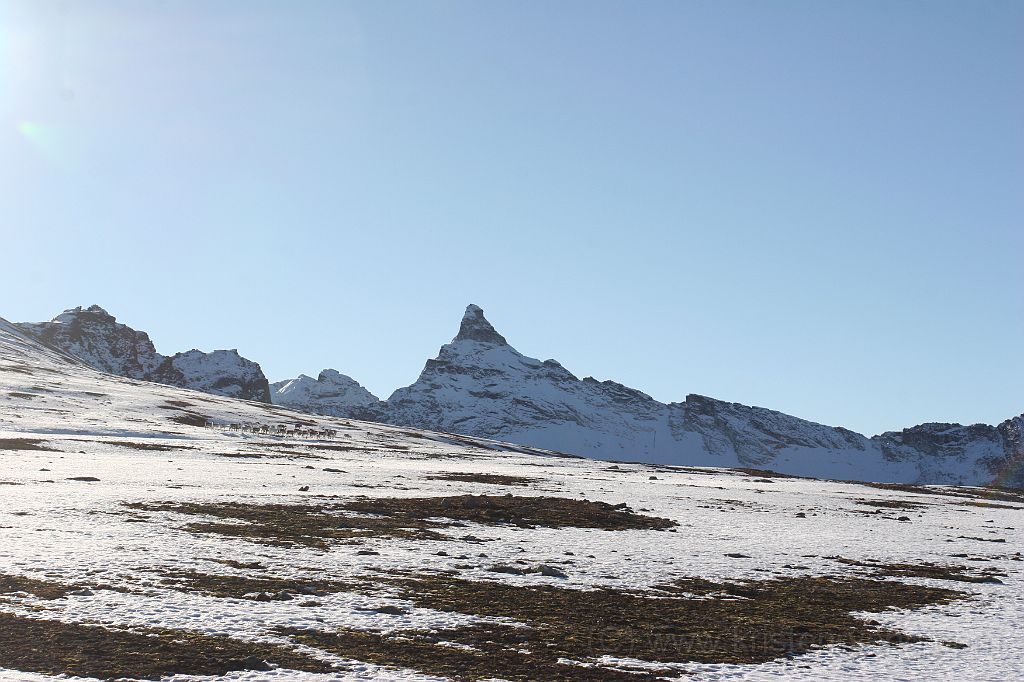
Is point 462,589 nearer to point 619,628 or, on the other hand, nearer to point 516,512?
point 619,628

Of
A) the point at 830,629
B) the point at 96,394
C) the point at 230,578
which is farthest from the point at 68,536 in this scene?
the point at 96,394

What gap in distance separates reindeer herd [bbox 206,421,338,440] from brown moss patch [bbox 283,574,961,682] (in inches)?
3988

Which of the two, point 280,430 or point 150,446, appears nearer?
point 150,446

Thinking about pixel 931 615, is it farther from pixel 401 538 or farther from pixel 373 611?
pixel 401 538

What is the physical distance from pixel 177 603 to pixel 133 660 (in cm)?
362

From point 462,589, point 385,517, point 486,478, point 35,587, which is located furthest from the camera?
point 486,478

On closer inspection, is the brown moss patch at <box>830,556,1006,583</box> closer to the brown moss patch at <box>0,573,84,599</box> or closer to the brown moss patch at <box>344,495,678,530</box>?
the brown moss patch at <box>344,495,678,530</box>

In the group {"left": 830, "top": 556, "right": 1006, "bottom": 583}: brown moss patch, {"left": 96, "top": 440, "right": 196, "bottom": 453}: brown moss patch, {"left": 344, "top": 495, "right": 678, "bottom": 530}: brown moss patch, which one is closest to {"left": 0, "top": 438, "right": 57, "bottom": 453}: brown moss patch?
{"left": 96, "top": 440, "right": 196, "bottom": 453}: brown moss patch

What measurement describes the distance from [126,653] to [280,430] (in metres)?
116

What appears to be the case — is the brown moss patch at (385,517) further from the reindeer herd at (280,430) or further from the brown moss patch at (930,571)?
the reindeer herd at (280,430)

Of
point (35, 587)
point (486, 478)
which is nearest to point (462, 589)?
point (35, 587)

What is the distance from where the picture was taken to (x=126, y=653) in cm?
1266

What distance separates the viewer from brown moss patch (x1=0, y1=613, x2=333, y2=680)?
11914mm

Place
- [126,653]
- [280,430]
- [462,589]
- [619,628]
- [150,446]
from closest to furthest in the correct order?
[126,653], [619,628], [462,589], [150,446], [280,430]
